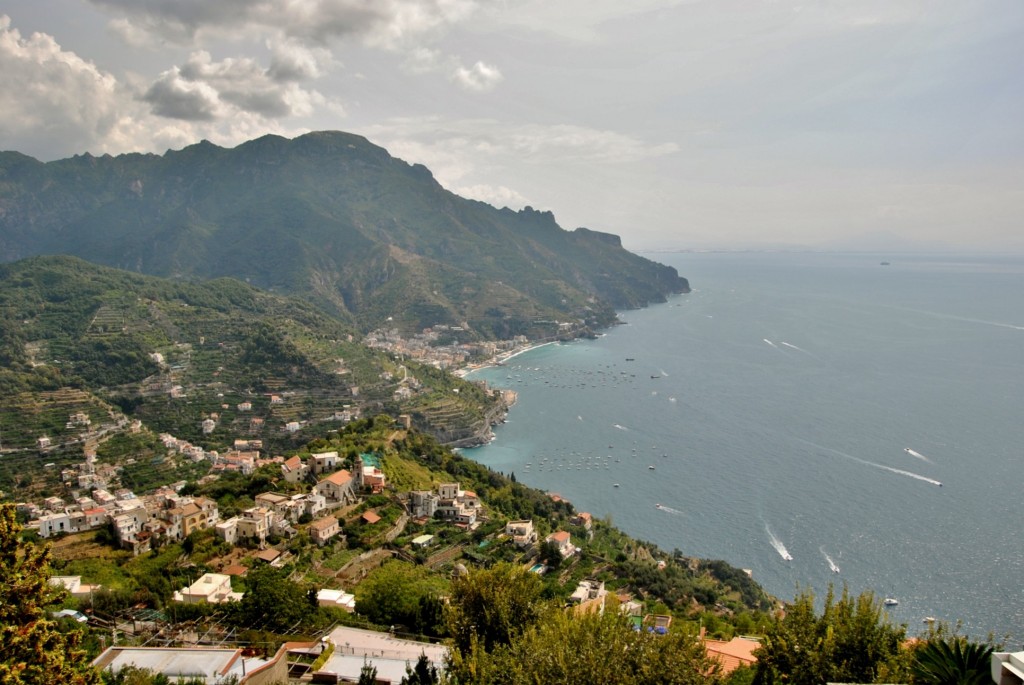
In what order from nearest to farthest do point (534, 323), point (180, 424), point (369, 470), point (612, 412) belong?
1. point (369, 470)
2. point (180, 424)
3. point (612, 412)
4. point (534, 323)

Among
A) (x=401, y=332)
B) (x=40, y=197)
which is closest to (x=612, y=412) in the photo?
(x=401, y=332)

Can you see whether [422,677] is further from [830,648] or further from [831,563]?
[831,563]

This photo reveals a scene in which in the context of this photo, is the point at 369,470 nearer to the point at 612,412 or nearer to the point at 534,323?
the point at 612,412

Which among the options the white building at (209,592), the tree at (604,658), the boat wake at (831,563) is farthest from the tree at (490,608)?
the boat wake at (831,563)


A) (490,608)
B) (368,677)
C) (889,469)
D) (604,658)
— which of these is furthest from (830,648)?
(889,469)

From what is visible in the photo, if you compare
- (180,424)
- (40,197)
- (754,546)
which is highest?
(40,197)

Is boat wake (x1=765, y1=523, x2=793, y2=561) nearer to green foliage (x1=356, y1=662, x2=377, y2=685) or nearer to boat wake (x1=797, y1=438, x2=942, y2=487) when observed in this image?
boat wake (x1=797, y1=438, x2=942, y2=487)

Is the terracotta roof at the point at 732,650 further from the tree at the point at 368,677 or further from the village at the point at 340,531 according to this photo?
the tree at the point at 368,677
